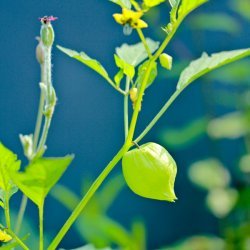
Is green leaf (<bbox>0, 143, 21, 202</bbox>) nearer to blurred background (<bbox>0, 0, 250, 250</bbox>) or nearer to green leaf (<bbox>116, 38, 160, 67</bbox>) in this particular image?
green leaf (<bbox>116, 38, 160, 67</bbox>)

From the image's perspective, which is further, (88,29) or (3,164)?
(88,29)

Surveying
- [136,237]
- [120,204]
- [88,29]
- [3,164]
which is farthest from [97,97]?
[3,164]

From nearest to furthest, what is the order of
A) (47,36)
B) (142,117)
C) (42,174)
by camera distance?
(42,174) → (47,36) → (142,117)

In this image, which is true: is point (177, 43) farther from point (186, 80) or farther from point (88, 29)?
point (186, 80)

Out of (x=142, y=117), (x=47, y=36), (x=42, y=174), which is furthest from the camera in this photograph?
(x=142, y=117)

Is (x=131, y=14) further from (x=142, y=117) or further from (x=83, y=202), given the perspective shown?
(x=142, y=117)

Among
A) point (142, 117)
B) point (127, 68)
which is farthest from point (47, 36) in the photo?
point (142, 117)

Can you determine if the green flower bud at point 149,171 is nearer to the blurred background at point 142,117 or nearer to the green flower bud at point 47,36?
the green flower bud at point 47,36
